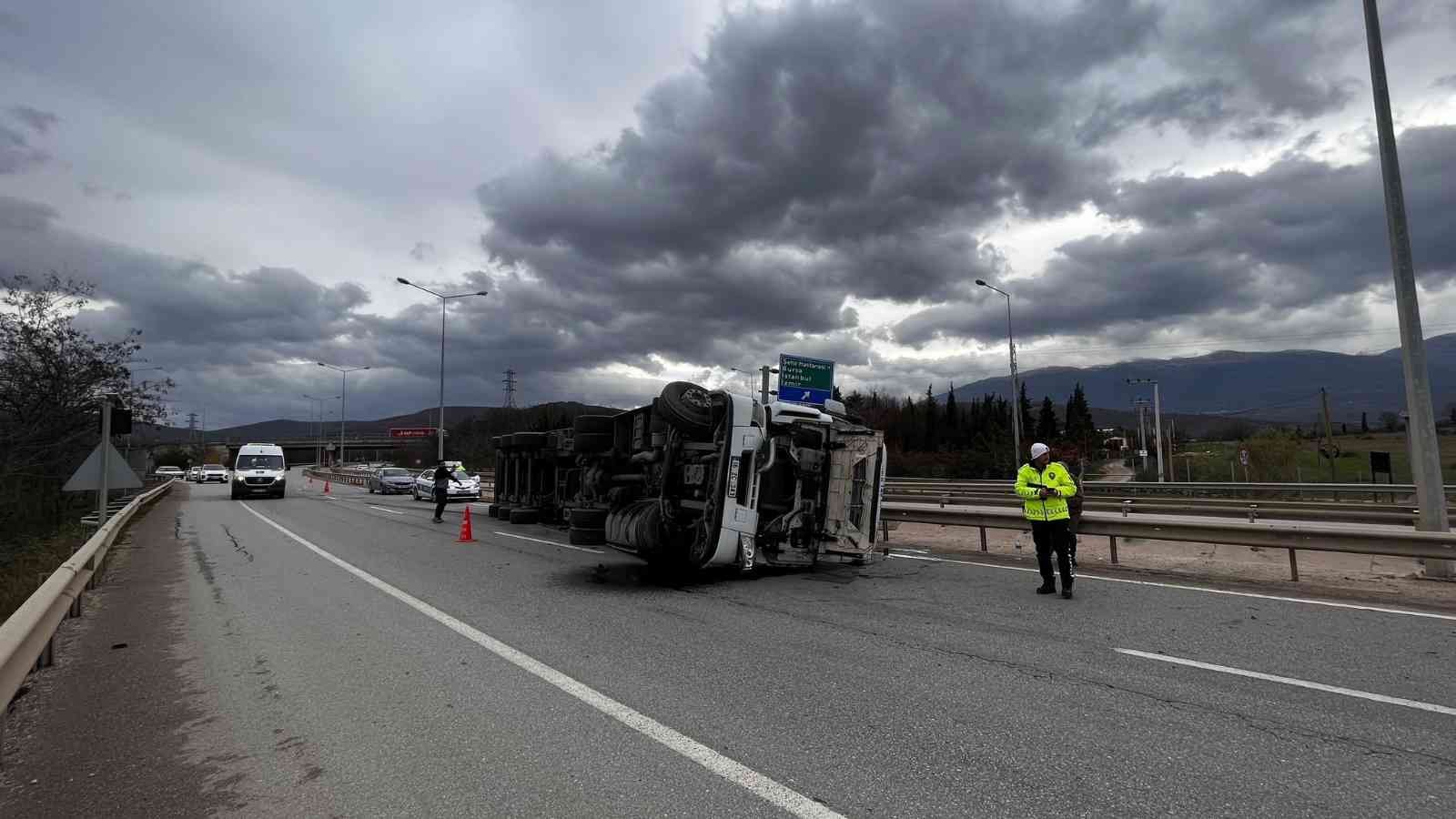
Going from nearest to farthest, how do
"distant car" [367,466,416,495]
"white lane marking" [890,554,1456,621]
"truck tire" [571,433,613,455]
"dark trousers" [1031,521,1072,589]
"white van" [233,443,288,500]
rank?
"white lane marking" [890,554,1456,621] < "dark trousers" [1031,521,1072,589] < "truck tire" [571,433,613,455] < "white van" [233,443,288,500] < "distant car" [367,466,416,495]

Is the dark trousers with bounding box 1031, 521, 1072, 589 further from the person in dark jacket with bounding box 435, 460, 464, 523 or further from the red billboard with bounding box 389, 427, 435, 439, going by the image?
the red billboard with bounding box 389, 427, 435, 439

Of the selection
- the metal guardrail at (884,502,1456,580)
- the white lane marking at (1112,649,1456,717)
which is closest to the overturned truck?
the metal guardrail at (884,502,1456,580)

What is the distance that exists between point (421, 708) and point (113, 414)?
13.0 metres

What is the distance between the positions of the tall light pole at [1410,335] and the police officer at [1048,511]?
5538 mm

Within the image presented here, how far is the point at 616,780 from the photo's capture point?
3463 millimetres

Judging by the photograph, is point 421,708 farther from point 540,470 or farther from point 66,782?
point 540,470

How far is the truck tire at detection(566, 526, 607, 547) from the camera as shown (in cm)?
936

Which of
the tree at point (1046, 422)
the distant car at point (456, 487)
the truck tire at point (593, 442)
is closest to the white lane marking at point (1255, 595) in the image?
the truck tire at point (593, 442)

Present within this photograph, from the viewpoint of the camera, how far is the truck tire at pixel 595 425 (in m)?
10.7

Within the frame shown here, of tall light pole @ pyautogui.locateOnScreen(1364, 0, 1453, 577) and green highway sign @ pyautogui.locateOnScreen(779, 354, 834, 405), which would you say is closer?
tall light pole @ pyautogui.locateOnScreen(1364, 0, 1453, 577)

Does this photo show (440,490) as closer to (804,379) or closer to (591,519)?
(804,379)

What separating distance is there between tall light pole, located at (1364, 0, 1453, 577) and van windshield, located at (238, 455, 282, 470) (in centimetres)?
3572

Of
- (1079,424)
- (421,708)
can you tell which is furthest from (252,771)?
(1079,424)

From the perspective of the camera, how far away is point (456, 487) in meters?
30.7
